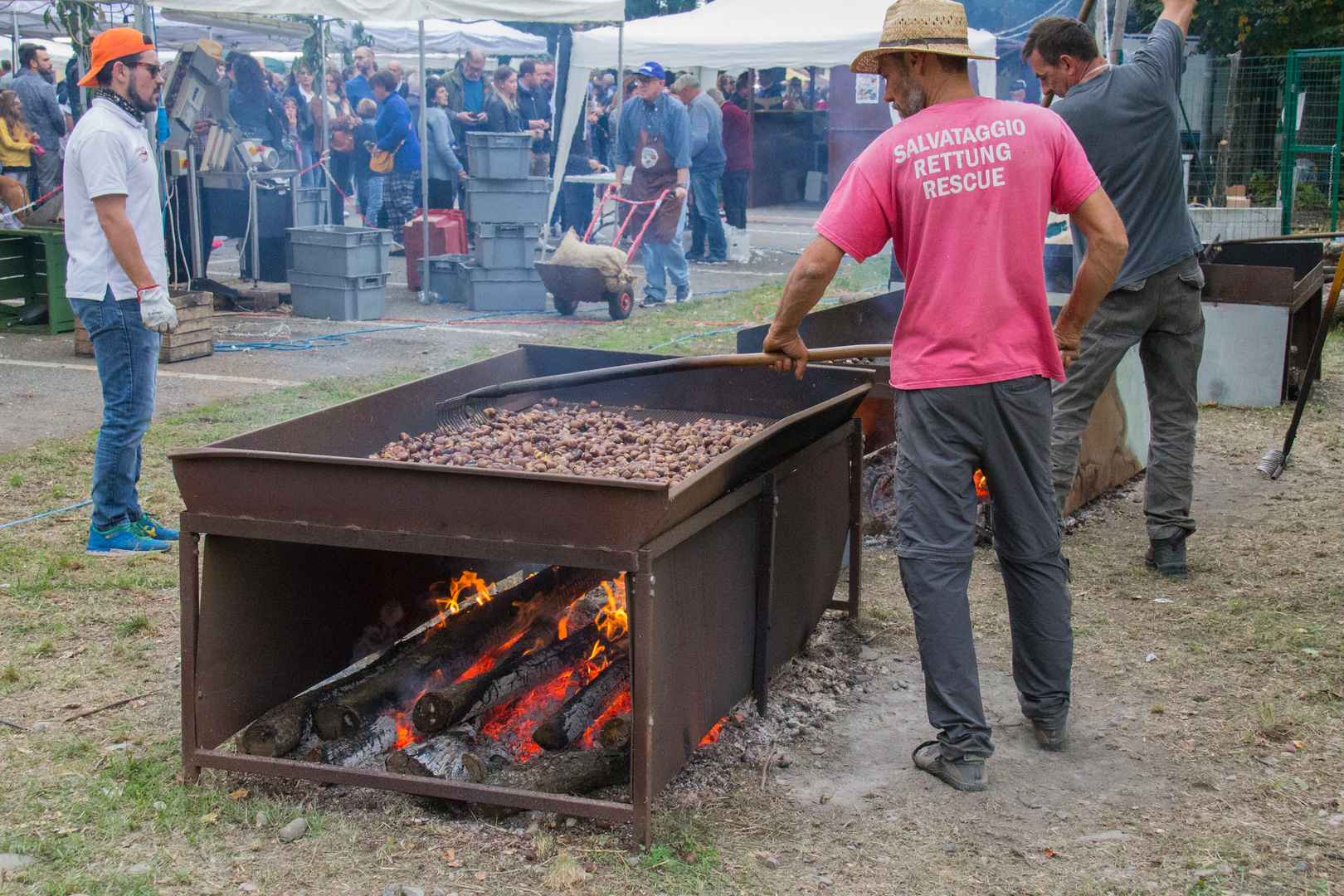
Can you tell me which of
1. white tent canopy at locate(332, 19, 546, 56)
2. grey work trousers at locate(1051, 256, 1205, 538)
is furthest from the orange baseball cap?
white tent canopy at locate(332, 19, 546, 56)

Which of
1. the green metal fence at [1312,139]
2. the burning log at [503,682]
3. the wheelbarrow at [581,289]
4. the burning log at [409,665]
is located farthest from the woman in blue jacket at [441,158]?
the burning log at [503,682]

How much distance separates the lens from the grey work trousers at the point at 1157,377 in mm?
4984

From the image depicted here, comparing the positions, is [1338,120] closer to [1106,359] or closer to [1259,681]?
[1106,359]

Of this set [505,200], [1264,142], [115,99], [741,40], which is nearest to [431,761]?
[115,99]

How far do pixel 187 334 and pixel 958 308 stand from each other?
300 inches

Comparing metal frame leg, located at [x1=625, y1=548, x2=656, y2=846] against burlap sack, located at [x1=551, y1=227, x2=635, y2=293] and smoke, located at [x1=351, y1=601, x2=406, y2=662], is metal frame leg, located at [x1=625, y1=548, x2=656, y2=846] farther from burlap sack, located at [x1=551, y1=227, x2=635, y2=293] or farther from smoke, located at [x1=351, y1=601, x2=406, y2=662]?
burlap sack, located at [x1=551, y1=227, x2=635, y2=293]

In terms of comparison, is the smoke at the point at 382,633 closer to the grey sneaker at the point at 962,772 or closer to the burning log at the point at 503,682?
the burning log at the point at 503,682

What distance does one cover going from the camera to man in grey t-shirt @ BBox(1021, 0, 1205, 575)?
16.1ft

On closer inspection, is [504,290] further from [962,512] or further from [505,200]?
[962,512]

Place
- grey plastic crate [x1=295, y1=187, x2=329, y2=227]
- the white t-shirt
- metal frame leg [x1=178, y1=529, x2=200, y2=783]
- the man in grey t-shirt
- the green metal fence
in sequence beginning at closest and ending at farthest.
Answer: metal frame leg [x1=178, y1=529, x2=200, y2=783] < the man in grey t-shirt < the white t-shirt < grey plastic crate [x1=295, y1=187, x2=329, y2=227] < the green metal fence

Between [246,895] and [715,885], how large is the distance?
1.14 m

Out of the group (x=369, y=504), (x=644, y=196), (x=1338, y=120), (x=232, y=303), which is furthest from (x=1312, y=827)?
(x=1338, y=120)

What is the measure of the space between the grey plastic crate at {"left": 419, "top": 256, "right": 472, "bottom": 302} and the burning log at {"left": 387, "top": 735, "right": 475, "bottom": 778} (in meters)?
9.44

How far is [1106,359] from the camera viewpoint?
502cm
